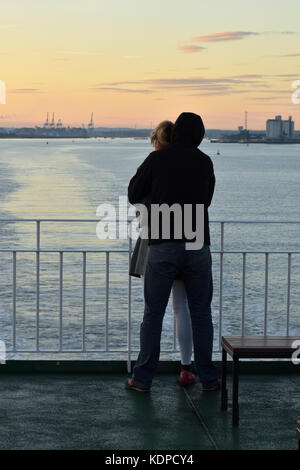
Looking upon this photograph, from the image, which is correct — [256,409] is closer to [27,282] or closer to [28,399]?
[28,399]

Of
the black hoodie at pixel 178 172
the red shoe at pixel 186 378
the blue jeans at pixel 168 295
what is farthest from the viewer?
the red shoe at pixel 186 378

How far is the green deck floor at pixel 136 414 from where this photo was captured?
4.49 m

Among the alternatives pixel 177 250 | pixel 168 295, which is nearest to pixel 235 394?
pixel 168 295

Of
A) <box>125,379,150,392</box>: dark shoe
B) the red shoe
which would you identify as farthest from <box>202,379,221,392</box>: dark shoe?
<box>125,379,150,392</box>: dark shoe

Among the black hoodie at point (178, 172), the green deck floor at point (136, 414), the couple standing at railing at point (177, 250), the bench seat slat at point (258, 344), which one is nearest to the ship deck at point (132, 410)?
the green deck floor at point (136, 414)

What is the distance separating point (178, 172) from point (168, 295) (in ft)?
2.81

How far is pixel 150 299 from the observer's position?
17.1ft

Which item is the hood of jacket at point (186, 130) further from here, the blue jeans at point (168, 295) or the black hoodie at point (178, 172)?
the blue jeans at point (168, 295)

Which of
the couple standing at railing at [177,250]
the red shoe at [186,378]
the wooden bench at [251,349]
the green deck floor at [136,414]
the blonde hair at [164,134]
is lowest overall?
the green deck floor at [136,414]

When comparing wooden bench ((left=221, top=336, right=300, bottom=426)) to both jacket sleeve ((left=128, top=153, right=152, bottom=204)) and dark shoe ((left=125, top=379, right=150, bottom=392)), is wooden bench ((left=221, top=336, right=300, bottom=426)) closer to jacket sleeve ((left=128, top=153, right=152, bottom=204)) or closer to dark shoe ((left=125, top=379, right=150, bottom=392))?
dark shoe ((left=125, top=379, right=150, bottom=392))

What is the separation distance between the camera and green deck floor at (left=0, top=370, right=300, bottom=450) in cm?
449

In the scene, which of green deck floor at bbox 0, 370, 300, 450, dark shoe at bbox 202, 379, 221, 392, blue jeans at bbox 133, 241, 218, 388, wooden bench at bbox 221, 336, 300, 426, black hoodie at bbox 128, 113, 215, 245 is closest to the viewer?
green deck floor at bbox 0, 370, 300, 450
